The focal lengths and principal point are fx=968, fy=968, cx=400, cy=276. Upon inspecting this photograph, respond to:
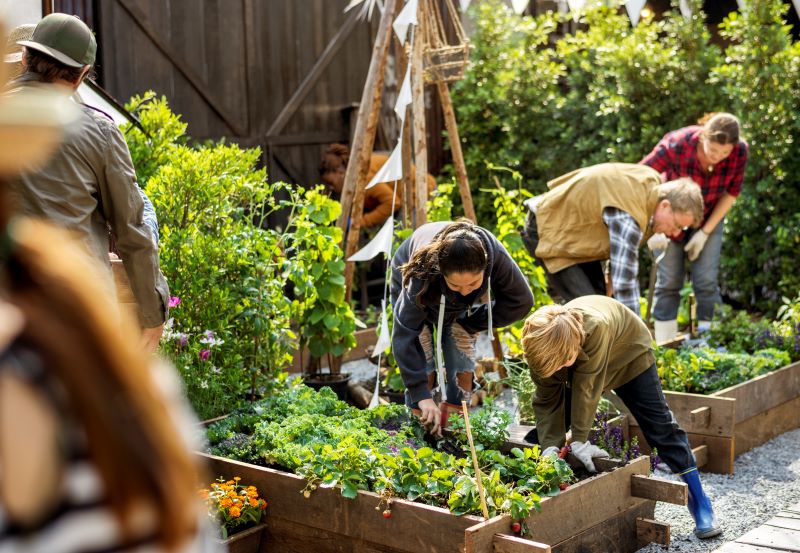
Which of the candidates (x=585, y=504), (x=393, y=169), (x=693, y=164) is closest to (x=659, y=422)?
(x=585, y=504)

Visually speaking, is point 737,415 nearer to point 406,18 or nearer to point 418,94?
point 418,94

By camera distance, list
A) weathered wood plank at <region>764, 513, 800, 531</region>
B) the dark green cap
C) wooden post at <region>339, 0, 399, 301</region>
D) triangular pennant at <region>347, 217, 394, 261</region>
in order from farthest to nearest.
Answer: wooden post at <region>339, 0, 399, 301</region>, triangular pennant at <region>347, 217, 394, 261</region>, weathered wood plank at <region>764, 513, 800, 531</region>, the dark green cap

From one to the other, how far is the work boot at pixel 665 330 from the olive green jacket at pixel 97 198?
14.4 ft

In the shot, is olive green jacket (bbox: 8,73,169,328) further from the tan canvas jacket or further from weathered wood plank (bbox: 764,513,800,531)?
the tan canvas jacket

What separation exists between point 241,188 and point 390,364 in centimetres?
138

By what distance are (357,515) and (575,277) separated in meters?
2.62

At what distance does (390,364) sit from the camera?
562cm

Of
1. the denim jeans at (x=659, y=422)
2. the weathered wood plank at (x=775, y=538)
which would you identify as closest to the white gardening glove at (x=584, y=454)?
the denim jeans at (x=659, y=422)

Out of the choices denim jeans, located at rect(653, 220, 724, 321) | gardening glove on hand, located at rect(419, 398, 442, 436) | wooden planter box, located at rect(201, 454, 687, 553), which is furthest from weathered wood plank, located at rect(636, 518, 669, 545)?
denim jeans, located at rect(653, 220, 724, 321)

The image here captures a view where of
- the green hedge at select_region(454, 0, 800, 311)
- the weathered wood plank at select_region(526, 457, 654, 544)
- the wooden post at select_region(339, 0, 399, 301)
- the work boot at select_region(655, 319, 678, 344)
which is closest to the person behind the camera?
the weathered wood plank at select_region(526, 457, 654, 544)

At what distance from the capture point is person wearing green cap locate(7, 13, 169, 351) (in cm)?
250

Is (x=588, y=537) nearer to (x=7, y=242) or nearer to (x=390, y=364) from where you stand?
(x=390, y=364)

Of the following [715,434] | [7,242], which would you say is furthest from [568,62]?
[7,242]

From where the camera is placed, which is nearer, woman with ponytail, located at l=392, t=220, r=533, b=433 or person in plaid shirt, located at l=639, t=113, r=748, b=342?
woman with ponytail, located at l=392, t=220, r=533, b=433
